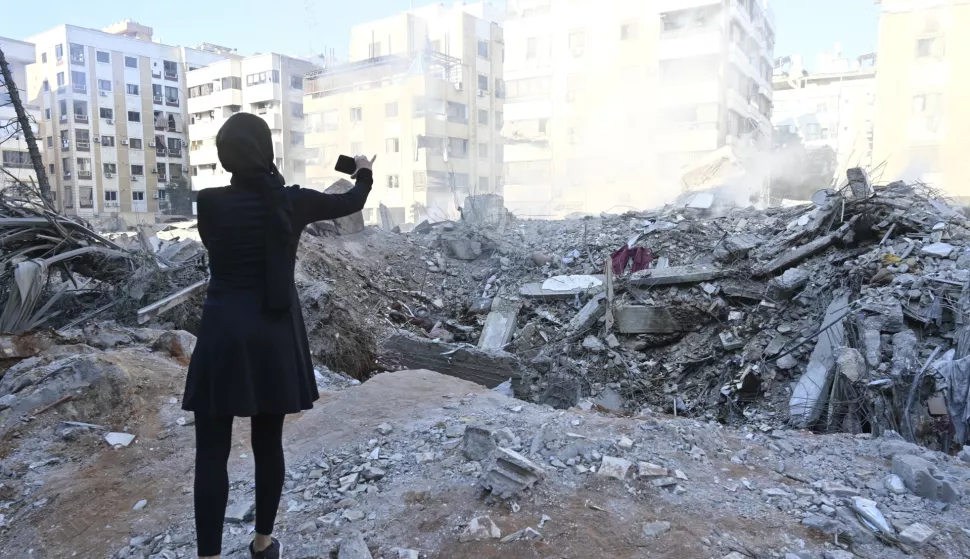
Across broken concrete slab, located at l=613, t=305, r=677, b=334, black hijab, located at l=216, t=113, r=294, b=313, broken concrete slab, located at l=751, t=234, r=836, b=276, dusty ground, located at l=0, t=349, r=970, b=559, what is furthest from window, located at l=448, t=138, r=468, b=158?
black hijab, located at l=216, t=113, r=294, b=313

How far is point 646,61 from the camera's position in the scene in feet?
97.1

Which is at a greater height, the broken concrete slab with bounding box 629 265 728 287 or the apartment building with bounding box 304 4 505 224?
the apartment building with bounding box 304 4 505 224

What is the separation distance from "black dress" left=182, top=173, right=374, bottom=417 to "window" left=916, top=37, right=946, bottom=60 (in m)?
31.2

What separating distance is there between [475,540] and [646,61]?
30.8m

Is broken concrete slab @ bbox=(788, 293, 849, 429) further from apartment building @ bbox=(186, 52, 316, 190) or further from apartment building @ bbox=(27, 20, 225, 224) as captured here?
apartment building @ bbox=(27, 20, 225, 224)

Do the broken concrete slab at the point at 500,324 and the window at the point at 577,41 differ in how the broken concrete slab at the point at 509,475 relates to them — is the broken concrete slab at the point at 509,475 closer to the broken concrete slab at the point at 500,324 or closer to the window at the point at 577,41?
the broken concrete slab at the point at 500,324

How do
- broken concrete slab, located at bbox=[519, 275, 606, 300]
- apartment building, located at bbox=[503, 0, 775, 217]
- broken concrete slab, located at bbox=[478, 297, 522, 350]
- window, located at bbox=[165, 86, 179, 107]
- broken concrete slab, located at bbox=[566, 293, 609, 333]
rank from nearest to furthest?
1. broken concrete slab, located at bbox=[566, 293, 609, 333]
2. broken concrete slab, located at bbox=[478, 297, 522, 350]
3. broken concrete slab, located at bbox=[519, 275, 606, 300]
4. apartment building, located at bbox=[503, 0, 775, 217]
5. window, located at bbox=[165, 86, 179, 107]

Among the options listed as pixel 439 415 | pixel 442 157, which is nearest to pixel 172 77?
pixel 442 157

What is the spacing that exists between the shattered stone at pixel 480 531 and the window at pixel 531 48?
112 ft

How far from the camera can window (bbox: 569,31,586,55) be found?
3187 centimetres

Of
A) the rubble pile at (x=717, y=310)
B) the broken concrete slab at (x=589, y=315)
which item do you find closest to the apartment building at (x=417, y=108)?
the rubble pile at (x=717, y=310)

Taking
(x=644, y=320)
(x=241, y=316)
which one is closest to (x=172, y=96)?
(x=644, y=320)

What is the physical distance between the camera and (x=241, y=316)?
1.97 meters

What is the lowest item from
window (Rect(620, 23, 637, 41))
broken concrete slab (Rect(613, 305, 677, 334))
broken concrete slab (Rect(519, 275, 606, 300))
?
broken concrete slab (Rect(613, 305, 677, 334))
